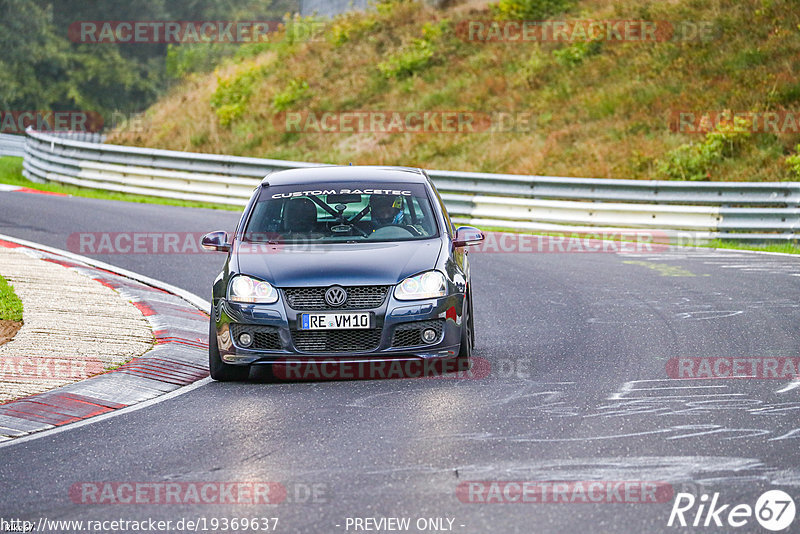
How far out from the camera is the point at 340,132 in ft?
106

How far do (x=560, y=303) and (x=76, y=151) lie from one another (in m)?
17.1

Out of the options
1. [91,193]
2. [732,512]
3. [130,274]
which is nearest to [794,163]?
[130,274]

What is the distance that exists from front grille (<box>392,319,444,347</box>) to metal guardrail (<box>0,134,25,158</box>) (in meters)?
33.8

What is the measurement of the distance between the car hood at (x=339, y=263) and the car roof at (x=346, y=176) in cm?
105

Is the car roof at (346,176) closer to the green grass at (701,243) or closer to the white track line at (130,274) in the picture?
the white track line at (130,274)

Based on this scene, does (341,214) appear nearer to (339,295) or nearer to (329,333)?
(339,295)

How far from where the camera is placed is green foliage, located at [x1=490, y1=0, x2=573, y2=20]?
34.5 m

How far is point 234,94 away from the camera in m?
36.1

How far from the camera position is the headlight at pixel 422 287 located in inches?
344

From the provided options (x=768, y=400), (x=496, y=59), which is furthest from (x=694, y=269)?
(x=496, y=59)

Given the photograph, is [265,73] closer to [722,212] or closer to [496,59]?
[496,59]

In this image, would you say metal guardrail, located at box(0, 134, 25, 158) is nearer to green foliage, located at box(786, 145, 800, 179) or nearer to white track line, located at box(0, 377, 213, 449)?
green foliage, located at box(786, 145, 800, 179)

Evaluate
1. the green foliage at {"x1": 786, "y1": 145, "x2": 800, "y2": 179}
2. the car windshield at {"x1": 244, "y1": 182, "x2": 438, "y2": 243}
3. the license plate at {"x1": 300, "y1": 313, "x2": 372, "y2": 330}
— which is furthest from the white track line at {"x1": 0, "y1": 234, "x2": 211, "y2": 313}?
the green foliage at {"x1": 786, "y1": 145, "x2": 800, "y2": 179}

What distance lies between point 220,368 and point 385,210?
2.01m
